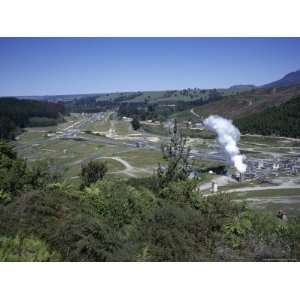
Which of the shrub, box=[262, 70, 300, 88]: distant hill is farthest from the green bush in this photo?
the shrub

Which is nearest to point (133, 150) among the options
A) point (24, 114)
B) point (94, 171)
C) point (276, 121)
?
point (94, 171)

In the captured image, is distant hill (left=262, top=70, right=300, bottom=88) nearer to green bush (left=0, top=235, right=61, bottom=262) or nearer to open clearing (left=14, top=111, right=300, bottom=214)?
open clearing (left=14, top=111, right=300, bottom=214)

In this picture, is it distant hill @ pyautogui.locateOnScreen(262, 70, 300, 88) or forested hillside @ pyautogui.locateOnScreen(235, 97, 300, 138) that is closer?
distant hill @ pyautogui.locateOnScreen(262, 70, 300, 88)

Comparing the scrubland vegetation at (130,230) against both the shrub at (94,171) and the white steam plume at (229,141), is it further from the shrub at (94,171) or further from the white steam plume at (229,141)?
the white steam plume at (229,141)

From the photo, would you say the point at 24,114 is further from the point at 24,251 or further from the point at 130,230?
the point at 24,251

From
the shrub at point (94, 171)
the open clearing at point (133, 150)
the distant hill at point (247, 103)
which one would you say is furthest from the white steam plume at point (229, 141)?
the shrub at point (94, 171)
